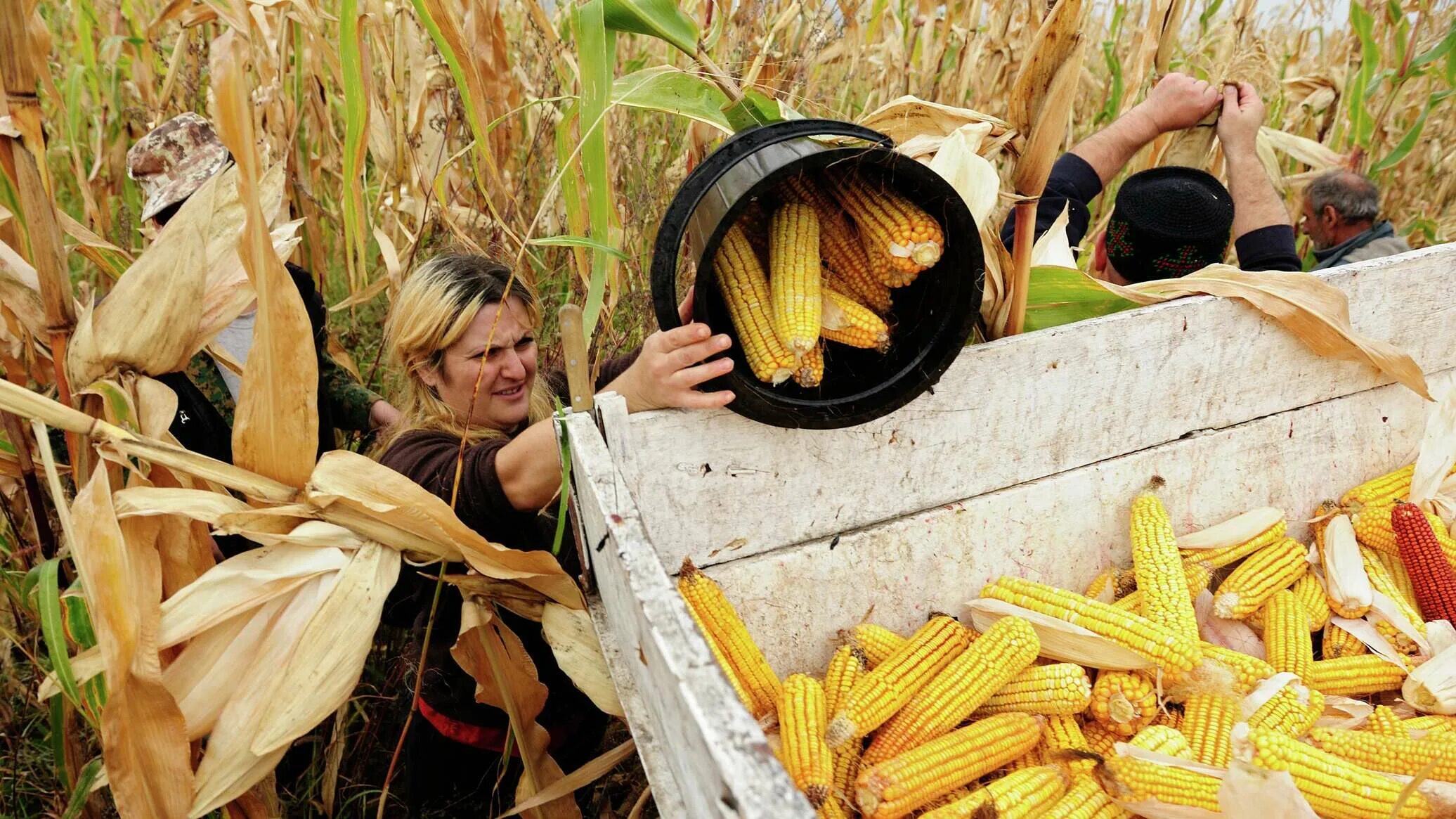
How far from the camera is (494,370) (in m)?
2.07

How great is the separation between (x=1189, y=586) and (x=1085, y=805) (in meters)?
0.72

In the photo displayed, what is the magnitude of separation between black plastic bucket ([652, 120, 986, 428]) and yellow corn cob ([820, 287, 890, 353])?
0.34ft

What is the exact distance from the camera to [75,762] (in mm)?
1723

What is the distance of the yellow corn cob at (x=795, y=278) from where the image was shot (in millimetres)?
1302

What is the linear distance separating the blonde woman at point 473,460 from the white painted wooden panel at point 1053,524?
0.49 metres

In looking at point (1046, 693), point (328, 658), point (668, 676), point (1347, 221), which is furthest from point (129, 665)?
point (1347, 221)

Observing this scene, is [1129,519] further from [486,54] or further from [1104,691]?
[486,54]

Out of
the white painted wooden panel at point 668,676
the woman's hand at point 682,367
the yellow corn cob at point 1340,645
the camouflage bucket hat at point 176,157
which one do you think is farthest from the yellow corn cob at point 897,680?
the camouflage bucket hat at point 176,157

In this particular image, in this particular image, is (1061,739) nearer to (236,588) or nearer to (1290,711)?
(1290,711)

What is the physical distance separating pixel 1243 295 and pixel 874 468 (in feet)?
3.20

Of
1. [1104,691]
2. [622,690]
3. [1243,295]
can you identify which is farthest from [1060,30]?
[622,690]

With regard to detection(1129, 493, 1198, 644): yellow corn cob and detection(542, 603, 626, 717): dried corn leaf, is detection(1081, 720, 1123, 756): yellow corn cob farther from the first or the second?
detection(542, 603, 626, 717): dried corn leaf

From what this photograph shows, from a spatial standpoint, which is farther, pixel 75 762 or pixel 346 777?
pixel 346 777

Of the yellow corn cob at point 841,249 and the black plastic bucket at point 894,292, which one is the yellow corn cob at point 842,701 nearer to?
the black plastic bucket at point 894,292
